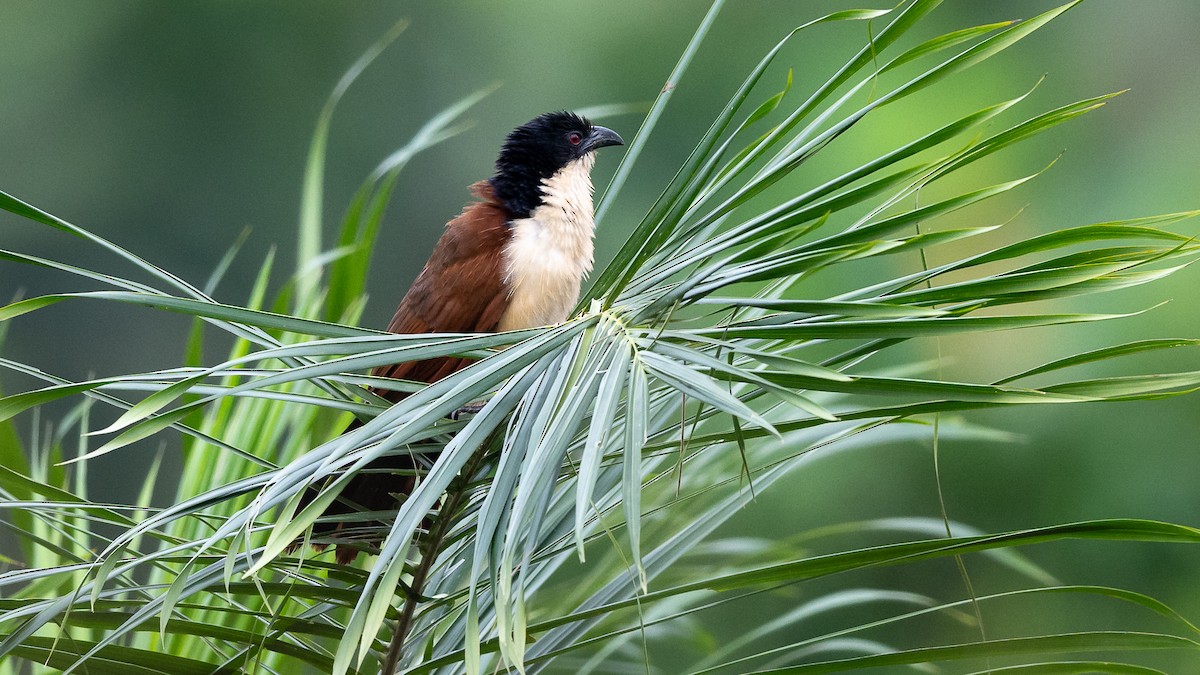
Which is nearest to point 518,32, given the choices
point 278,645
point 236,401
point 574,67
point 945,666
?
point 574,67

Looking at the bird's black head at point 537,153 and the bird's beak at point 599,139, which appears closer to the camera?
the bird's black head at point 537,153

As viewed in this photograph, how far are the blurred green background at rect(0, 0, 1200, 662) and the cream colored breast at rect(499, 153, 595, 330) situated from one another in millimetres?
1555

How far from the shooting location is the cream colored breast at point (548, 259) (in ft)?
3.22

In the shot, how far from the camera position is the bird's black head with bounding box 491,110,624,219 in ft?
3.66

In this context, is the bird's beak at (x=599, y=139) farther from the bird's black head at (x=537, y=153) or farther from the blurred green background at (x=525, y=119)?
the blurred green background at (x=525, y=119)

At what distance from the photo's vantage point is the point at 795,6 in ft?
11.3

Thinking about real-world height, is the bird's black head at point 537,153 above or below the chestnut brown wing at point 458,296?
above

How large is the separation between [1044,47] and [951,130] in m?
3.48

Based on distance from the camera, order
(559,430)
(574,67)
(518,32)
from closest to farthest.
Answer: (559,430) < (574,67) < (518,32)

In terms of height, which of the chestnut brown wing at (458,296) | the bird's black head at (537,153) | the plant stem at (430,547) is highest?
the bird's black head at (537,153)

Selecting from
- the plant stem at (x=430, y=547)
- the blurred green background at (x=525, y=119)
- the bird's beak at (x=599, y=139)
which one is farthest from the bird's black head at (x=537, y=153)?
the blurred green background at (x=525, y=119)

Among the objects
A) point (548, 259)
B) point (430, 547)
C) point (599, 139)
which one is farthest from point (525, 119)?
point (430, 547)

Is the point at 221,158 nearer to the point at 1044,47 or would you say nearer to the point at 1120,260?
the point at 1044,47

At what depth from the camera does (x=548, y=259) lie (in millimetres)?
1003
